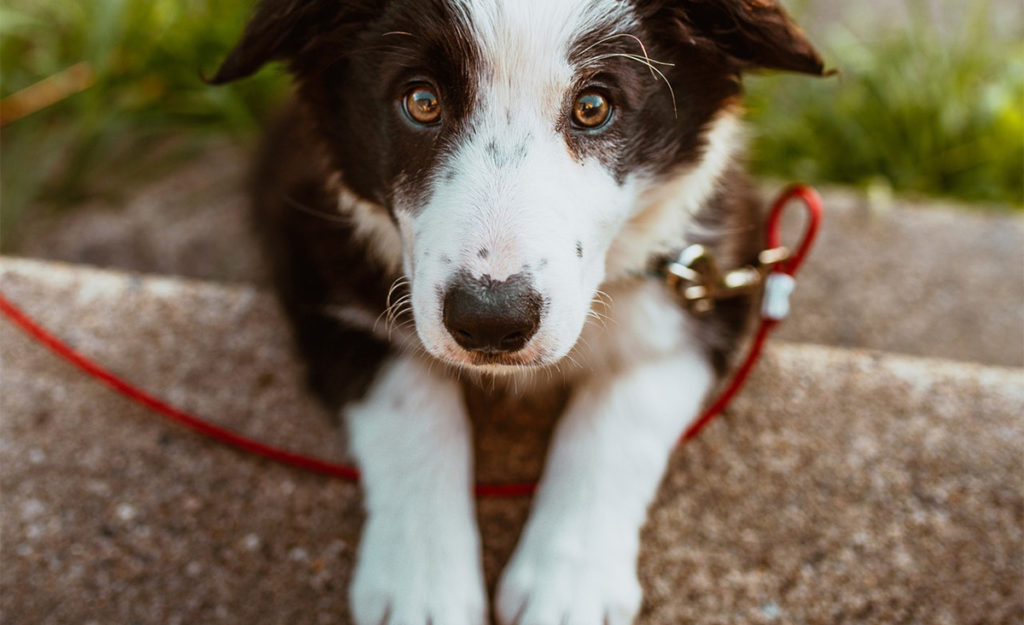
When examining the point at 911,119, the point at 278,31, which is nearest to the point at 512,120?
the point at 278,31

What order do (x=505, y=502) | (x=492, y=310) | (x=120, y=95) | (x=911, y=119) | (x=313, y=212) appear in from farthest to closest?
(x=120, y=95), (x=911, y=119), (x=313, y=212), (x=505, y=502), (x=492, y=310)

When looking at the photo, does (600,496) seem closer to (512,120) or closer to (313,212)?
(512,120)

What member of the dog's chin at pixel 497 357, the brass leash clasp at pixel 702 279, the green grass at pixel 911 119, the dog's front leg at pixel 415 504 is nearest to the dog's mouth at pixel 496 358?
the dog's chin at pixel 497 357

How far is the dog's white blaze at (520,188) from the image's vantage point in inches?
55.7

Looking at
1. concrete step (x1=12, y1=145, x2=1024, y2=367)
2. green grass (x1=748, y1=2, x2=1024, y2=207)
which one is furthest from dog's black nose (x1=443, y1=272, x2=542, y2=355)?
green grass (x1=748, y1=2, x2=1024, y2=207)

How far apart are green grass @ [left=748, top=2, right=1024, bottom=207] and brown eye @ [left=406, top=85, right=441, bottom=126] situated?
1.88 meters

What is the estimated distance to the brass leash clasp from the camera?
1.95 meters

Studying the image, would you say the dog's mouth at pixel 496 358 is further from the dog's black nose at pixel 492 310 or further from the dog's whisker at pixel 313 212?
the dog's whisker at pixel 313 212

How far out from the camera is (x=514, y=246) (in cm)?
140

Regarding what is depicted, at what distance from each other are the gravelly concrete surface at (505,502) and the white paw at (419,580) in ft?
0.31

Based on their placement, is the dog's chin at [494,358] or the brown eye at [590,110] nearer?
the dog's chin at [494,358]

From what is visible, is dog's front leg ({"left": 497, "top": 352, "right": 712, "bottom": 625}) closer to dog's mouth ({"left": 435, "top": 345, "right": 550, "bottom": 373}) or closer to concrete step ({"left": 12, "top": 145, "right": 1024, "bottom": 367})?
dog's mouth ({"left": 435, "top": 345, "right": 550, "bottom": 373})

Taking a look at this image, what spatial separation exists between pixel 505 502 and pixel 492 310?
57 centimetres

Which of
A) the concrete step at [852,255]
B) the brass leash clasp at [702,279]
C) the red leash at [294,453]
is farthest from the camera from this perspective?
the concrete step at [852,255]
